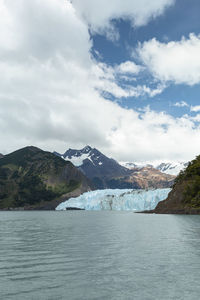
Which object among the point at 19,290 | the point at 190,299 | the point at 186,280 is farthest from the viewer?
the point at 186,280

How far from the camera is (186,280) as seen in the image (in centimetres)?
1745

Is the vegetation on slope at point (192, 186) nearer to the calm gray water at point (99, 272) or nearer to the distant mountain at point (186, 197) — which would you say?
the distant mountain at point (186, 197)

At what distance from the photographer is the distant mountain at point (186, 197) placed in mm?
114125

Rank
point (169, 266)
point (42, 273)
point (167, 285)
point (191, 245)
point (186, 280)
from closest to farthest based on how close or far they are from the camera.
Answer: point (167, 285)
point (186, 280)
point (42, 273)
point (169, 266)
point (191, 245)

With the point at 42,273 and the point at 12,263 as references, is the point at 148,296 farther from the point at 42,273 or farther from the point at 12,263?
the point at 12,263

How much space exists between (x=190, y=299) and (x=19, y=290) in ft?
30.3

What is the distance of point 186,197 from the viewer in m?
119

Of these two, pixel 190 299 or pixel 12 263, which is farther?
pixel 12 263

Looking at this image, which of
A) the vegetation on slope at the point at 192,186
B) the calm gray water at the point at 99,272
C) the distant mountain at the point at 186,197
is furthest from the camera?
the vegetation on slope at the point at 192,186

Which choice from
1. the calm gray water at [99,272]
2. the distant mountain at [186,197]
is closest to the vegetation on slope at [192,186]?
the distant mountain at [186,197]

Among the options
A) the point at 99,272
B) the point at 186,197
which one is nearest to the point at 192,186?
the point at 186,197

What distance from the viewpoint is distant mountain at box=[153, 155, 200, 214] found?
11412cm

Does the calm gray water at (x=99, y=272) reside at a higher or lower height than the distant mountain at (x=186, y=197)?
lower

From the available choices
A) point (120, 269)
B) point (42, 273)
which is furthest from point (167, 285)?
point (42, 273)
